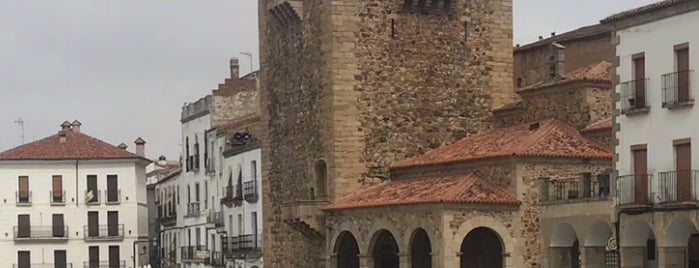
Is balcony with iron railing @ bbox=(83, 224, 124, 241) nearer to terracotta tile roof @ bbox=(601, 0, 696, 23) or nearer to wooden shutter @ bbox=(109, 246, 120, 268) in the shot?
wooden shutter @ bbox=(109, 246, 120, 268)

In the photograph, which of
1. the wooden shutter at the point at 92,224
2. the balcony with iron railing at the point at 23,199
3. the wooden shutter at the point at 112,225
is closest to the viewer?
the balcony with iron railing at the point at 23,199

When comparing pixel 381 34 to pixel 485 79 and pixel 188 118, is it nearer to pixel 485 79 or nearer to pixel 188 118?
pixel 485 79

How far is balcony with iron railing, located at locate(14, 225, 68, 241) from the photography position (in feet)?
245

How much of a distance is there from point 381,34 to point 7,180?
35.3 metres

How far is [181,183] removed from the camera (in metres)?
73.2

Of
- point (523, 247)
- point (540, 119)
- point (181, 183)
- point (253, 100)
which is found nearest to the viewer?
point (523, 247)

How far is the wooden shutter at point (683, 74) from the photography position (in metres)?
32.4

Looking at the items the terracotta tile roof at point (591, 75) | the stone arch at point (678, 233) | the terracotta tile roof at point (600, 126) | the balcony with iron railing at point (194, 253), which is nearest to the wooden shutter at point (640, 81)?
the stone arch at point (678, 233)

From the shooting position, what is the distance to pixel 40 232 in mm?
74875

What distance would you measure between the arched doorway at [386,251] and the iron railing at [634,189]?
961 centimetres

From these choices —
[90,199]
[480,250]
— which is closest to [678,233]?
[480,250]

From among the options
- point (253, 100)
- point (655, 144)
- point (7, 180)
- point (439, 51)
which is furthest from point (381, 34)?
point (7, 180)

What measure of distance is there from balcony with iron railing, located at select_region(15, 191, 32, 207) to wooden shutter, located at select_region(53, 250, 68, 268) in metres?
2.66

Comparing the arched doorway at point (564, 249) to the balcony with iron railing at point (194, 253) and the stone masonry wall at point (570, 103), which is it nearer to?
the stone masonry wall at point (570, 103)
